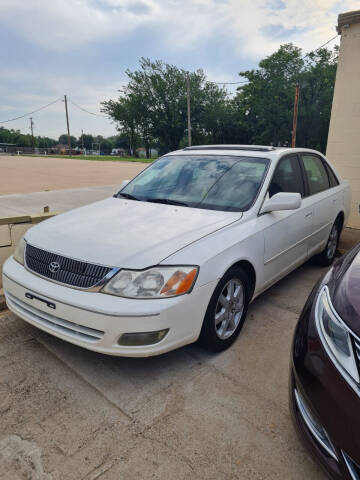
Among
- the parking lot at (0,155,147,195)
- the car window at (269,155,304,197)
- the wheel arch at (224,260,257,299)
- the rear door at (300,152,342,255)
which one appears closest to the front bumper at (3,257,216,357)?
the wheel arch at (224,260,257,299)

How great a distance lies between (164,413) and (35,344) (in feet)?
4.13

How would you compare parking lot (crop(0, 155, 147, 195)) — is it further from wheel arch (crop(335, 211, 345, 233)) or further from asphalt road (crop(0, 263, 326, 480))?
asphalt road (crop(0, 263, 326, 480))

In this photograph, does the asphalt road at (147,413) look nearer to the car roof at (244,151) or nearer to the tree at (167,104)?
the car roof at (244,151)

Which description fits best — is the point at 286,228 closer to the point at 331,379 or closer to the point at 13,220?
the point at 331,379

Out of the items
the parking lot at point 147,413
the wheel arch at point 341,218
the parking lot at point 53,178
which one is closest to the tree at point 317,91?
the parking lot at point 53,178

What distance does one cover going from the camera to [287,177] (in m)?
3.49

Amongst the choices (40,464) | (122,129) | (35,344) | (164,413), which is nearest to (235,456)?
(164,413)

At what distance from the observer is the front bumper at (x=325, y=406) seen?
130 centimetres

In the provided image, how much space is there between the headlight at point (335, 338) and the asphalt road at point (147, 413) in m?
0.73

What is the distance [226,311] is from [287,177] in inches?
63.1

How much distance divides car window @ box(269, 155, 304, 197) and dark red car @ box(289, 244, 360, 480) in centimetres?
158

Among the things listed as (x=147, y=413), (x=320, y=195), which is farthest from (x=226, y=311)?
(x=320, y=195)

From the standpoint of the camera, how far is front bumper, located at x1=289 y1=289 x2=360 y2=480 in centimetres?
130

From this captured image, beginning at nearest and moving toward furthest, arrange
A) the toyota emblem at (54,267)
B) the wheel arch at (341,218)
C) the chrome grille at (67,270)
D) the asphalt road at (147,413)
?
the asphalt road at (147,413) < the chrome grille at (67,270) < the toyota emblem at (54,267) < the wheel arch at (341,218)
